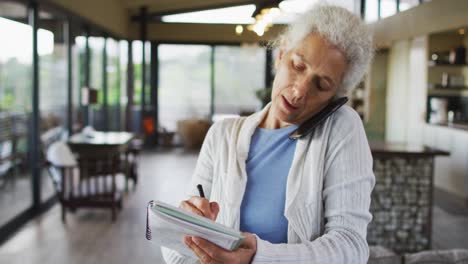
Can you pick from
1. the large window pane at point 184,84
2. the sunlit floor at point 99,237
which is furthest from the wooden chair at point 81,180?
the large window pane at point 184,84

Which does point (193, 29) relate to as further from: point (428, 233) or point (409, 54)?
point (428, 233)

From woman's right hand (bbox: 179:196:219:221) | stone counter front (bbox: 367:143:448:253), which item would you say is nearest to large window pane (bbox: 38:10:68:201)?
stone counter front (bbox: 367:143:448:253)

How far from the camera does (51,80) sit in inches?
266

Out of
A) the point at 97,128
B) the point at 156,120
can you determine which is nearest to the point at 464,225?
the point at 97,128

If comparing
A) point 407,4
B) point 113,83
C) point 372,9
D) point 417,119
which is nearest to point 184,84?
point 113,83

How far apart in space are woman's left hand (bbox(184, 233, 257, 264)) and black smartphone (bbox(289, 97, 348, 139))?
0.28 metres

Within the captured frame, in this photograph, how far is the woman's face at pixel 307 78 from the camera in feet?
3.76

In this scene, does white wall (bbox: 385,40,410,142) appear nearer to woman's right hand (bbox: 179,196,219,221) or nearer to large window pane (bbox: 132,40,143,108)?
large window pane (bbox: 132,40,143,108)

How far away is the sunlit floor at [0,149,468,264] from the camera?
4.66 m

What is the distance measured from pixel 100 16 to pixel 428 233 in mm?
6650

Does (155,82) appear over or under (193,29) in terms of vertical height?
under

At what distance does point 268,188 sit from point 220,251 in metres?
0.24

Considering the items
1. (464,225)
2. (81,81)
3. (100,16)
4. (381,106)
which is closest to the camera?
(464,225)

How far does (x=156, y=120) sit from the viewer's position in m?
12.7
